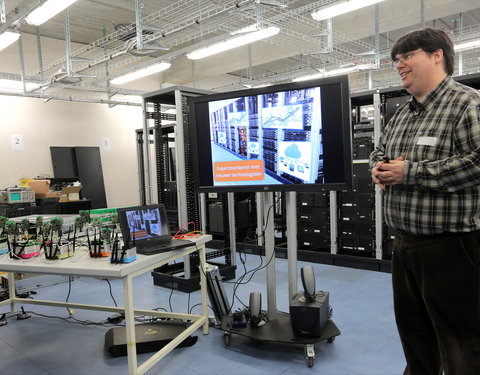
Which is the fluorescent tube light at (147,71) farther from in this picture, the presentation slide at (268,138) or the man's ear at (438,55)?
the man's ear at (438,55)

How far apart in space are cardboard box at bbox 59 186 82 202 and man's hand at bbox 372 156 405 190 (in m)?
5.62

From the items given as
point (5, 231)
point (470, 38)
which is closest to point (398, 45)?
point (5, 231)

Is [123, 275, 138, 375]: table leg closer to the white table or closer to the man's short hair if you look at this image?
the white table

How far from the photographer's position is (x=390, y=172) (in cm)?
131

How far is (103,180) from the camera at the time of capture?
8039 mm

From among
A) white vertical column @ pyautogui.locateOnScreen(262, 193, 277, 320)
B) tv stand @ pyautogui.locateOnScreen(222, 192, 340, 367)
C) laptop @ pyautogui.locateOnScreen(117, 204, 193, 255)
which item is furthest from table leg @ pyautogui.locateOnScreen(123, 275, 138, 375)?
white vertical column @ pyautogui.locateOnScreen(262, 193, 277, 320)

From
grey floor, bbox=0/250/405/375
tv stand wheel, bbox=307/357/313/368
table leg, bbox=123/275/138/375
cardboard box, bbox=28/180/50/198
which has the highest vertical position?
cardboard box, bbox=28/180/50/198

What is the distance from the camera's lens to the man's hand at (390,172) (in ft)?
4.24

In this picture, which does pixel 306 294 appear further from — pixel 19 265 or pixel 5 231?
pixel 5 231

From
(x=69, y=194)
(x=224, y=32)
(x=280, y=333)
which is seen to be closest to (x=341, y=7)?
(x=280, y=333)

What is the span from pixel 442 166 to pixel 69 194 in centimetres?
589

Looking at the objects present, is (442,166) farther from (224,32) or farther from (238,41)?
(224,32)

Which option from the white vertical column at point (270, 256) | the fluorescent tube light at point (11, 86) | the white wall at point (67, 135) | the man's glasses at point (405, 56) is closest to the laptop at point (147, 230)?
the white vertical column at point (270, 256)

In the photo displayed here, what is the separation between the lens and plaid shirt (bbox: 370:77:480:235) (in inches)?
48.2
